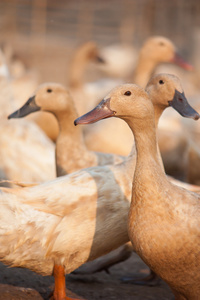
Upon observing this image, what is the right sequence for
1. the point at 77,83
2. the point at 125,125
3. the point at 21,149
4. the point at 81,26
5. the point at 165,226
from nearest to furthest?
the point at 165,226
the point at 21,149
the point at 125,125
the point at 77,83
the point at 81,26

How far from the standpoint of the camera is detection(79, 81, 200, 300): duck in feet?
10.4

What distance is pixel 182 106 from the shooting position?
3953 millimetres

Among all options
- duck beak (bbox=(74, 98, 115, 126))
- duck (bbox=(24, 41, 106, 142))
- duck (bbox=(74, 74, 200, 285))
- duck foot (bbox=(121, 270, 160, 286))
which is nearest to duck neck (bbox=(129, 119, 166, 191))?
duck beak (bbox=(74, 98, 115, 126))

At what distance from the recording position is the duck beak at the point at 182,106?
3770 millimetres

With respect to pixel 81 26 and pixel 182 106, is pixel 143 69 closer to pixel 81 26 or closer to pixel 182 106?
pixel 182 106

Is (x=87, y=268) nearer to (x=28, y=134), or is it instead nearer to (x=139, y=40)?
(x=28, y=134)

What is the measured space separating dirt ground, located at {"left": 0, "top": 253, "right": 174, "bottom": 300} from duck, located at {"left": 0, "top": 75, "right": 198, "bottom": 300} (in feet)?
0.71

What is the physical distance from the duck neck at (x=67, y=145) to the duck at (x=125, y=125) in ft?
4.11

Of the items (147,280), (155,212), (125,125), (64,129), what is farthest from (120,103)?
(125,125)

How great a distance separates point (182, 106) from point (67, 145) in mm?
1229

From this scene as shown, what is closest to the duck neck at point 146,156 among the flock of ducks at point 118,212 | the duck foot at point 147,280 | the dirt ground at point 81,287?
the flock of ducks at point 118,212

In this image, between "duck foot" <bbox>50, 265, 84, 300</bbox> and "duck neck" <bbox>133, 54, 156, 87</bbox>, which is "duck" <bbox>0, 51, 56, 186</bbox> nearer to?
"duck neck" <bbox>133, 54, 156, 87</bbox>

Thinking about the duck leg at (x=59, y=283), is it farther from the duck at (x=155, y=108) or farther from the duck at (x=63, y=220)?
the duck at (x=155, y=108)

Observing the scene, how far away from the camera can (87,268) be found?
458cm
